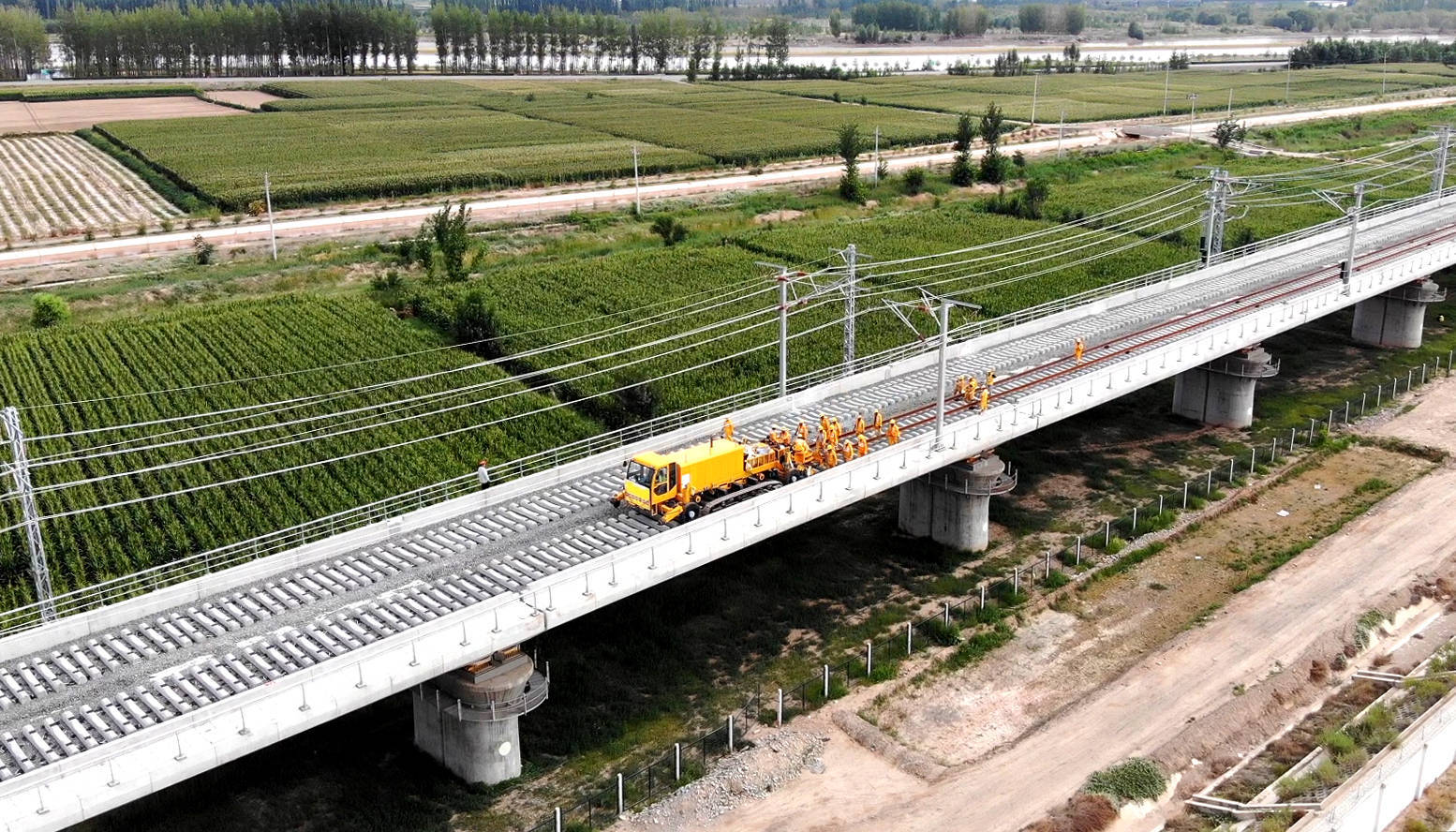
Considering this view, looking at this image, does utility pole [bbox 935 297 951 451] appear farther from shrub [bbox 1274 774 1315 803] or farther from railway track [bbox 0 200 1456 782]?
shrub [bbox 1274 774 1315 803]

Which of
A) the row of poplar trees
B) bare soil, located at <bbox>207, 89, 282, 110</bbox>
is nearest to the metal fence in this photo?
bare soil, located at <bbox>207, 89, 282, 110</bbox>

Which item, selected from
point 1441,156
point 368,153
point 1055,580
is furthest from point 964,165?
point 1055,580

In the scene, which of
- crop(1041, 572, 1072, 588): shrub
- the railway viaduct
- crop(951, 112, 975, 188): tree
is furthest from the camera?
crop(951, 112, 975, 188): tree

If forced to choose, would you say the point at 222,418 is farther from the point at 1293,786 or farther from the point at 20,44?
the point at 20,44

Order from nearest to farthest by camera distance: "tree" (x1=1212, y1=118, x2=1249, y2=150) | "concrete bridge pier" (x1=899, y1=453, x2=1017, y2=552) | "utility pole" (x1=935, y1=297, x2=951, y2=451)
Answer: "utility pole" (x1=935, y1=297, x2=951, y2=451) < "concrete bridge pier" (x1=899, y1=453, x2=1017, y2=552) < "tree" (x1=1212, y1=118, x2=1249, y2=150)

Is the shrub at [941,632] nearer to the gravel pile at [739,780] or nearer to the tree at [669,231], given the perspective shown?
the gravel pile at [739,780]

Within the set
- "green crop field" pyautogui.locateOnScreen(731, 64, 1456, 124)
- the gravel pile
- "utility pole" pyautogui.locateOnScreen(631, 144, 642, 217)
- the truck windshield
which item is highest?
"green crop field" pyautogui.locateOnScreen(731, 64, 1456, 124)

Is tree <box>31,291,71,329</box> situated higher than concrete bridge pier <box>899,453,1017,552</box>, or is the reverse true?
tree <box>31,291,71,329</box>

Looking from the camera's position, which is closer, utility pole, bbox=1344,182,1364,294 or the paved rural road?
utility pole, bbox=1344,182,1364,294
